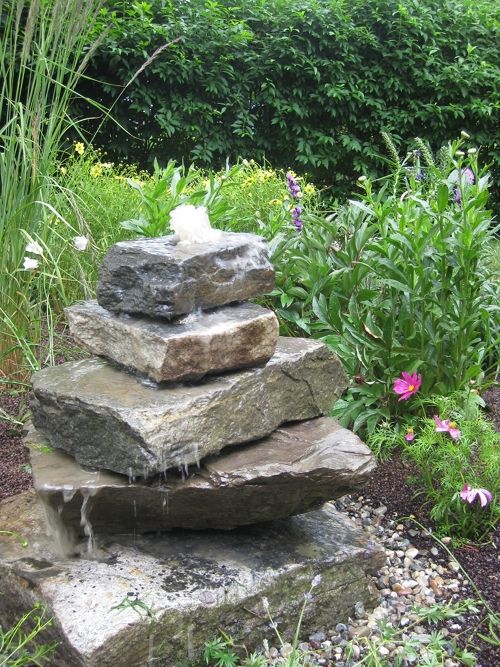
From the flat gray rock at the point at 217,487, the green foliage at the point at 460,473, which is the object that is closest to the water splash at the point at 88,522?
the flat gray rock at the point at 217,487

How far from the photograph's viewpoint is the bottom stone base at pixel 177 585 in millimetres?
2312

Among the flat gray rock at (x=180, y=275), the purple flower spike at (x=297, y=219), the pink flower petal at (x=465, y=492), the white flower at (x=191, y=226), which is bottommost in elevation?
the pink flower petal at (x=465, y=492)

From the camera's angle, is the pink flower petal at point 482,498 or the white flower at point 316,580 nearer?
the white flower at point 316,580

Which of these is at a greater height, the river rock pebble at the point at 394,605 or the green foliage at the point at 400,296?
the green foliage at the point at 400,296

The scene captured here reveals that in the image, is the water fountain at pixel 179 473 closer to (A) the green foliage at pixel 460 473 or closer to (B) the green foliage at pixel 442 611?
(B) the green foliage at pixel 442 611

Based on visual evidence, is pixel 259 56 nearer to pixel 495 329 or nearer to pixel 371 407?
pixel 495 329

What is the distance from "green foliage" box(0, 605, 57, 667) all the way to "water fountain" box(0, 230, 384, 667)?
52 mm

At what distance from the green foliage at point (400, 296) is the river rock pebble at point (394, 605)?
60 cm

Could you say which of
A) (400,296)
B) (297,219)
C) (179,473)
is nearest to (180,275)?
(179,473)

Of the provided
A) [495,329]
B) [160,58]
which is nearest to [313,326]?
[495,329]

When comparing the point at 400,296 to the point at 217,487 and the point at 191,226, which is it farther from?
the point at 217,487

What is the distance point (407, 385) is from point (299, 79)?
19.5ft

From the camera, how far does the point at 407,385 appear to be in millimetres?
3518

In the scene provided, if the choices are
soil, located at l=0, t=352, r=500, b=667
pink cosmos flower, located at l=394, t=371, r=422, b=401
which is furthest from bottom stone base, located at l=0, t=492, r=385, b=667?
pink cosmos flower, located at l=394, t=371, r=422, b=401
